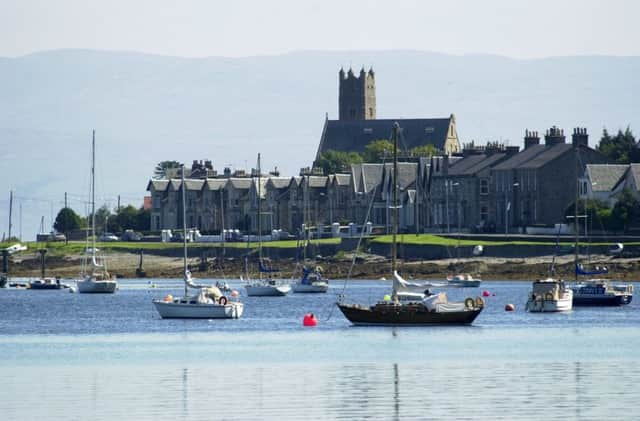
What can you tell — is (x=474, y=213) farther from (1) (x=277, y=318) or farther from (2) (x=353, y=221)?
(1) (x=277, y=318)

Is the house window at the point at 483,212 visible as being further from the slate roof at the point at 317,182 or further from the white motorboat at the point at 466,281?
the white motorboat at the point at 466,281

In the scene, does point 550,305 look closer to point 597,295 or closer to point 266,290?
point 597,295

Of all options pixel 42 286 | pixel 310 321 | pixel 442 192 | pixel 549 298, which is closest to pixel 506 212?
pixel 442 192

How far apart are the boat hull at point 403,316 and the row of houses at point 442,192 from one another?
58.1m

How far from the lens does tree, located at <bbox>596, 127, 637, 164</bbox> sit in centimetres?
16541

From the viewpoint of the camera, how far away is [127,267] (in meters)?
170

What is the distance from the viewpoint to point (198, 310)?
281ft

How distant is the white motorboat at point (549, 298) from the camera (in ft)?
303

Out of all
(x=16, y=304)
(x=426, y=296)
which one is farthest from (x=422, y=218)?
(x=426, y=296)

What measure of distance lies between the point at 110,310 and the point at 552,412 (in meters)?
57.4

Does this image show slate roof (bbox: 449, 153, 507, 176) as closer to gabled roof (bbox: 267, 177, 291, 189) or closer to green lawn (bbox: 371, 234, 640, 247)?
green lawn (bbox: 371, 234, 640, 247)

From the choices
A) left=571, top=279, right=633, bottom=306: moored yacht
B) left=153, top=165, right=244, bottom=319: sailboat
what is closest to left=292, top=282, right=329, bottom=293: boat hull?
left=571, top=279, right=633, bottom=306: moored yacht

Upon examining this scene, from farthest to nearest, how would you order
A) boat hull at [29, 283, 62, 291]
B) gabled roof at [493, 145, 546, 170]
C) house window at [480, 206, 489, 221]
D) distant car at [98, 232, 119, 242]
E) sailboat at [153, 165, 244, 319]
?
distant car at [98, 232, 119, 242] < house window at [480, 206, 489, 221] < gabled roof at [493, 145, 546, 170] < boat hull at [29, 283, 62, 291] < sailboat at [153, 165, 244, 319]

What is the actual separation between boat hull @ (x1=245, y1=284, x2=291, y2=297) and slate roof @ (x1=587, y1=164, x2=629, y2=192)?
43.0 metres
